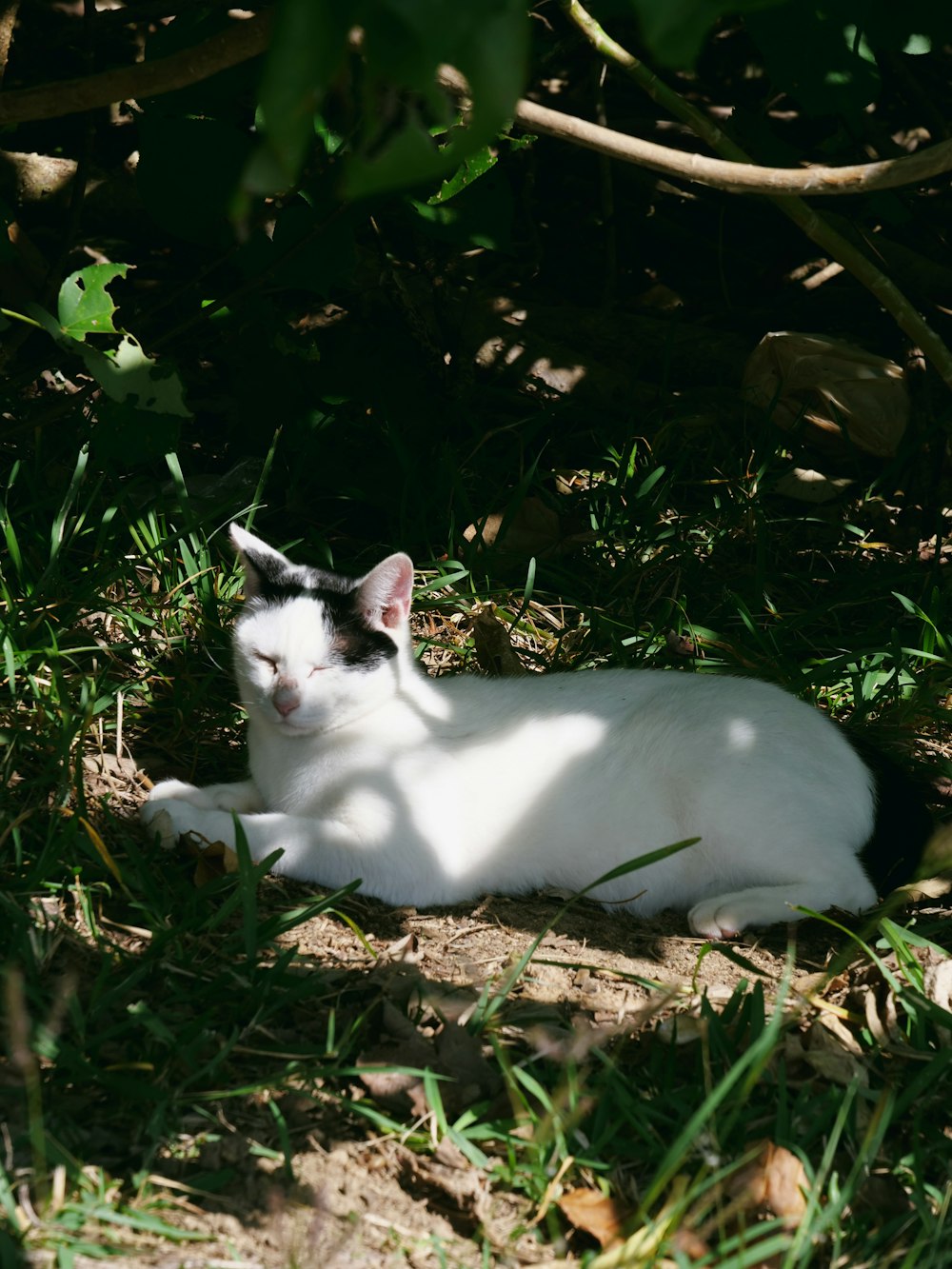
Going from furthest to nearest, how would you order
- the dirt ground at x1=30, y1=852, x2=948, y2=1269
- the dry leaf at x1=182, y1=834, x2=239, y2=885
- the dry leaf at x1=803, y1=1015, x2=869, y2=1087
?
the dry leaf at x1=182, y1=834, x2=239, y2=885 < the dry leaf at x1=803, y1=1015, x2=869, y2=1087 < the dirt ground at x1=30, y1=852, x2=948, y2=1269

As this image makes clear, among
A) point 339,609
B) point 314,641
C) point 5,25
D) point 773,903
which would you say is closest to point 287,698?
point 314,641

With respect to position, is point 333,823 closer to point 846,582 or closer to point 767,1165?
point 767,1165

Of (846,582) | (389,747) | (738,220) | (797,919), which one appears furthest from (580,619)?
(738,220)

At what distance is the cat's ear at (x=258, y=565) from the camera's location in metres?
2.85

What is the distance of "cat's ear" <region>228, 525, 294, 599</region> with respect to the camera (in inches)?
112

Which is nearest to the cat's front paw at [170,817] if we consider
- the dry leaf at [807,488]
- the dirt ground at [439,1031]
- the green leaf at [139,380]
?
the dirt ground at [439,1031]

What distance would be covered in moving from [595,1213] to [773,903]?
1.02m

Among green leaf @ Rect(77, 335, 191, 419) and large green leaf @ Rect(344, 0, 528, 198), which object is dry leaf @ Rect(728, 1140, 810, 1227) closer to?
large green leaf @ Rect(344, 0, 528, 198)

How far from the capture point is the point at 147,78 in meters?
2.15

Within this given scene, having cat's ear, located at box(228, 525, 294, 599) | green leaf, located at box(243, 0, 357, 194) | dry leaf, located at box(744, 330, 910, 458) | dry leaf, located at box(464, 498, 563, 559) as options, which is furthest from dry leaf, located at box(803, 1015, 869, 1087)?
dry leaf, located at box(744, 330, 910, 458)

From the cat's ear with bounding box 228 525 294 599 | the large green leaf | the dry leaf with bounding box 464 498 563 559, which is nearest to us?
the large green leaf

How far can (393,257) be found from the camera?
458 centimetres

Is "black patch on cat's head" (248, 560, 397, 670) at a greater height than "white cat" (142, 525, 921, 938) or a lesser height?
greater

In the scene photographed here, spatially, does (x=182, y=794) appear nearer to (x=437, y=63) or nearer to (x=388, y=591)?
(x=388, y=591)
